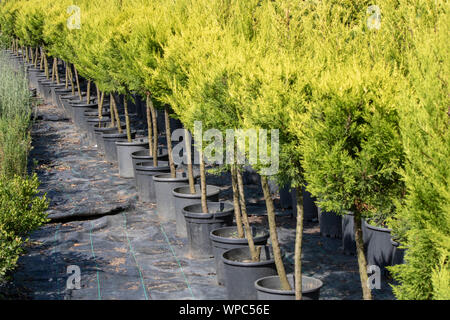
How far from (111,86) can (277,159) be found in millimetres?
7015

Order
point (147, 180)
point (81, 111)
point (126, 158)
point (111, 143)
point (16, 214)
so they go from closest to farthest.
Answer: point (16, 214) → point (147, 180) → point (126, 158) → point (111, 143) → point (81, 111)

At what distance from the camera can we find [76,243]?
8.05 m

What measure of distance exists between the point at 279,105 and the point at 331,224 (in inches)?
160

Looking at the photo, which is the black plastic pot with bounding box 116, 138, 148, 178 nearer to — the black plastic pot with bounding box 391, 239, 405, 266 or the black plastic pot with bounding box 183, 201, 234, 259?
the black plastic pot with bounding box 183, 201, 234, 259

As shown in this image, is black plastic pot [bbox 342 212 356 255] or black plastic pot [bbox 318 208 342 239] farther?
black plastic pot [bbox 318 208 342 239]


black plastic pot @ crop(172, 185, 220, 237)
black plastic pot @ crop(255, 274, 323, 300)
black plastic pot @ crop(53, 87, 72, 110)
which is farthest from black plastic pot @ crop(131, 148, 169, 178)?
black plastic pot @ crop(53, 87, 72, 110)

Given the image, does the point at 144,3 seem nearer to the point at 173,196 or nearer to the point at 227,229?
the point at 173,196

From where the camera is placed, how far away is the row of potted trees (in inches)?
164

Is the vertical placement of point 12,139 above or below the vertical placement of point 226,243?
above

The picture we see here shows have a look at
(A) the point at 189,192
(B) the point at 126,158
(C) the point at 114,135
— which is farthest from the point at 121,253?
(C) the point at 114,135

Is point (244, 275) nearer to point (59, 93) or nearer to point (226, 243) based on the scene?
point (226, 243)

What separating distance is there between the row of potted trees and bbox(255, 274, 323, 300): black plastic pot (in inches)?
0.5

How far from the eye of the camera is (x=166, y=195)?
9.38 m
